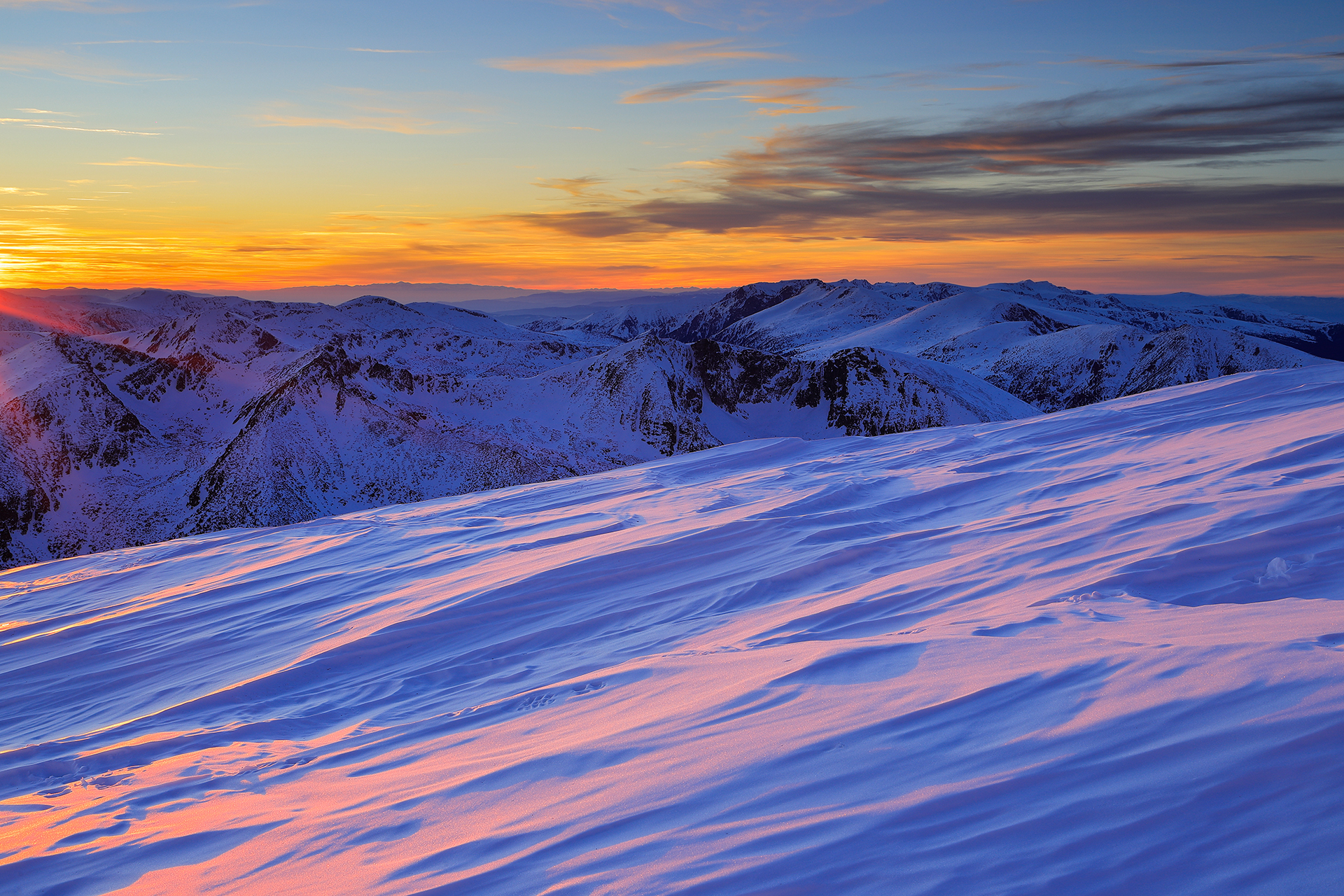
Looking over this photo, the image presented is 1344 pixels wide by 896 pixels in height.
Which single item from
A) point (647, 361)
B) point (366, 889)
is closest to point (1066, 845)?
point (366, 889)

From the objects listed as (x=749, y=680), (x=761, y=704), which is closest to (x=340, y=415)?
(x=749, y=680)

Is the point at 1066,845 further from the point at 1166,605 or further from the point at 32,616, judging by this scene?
the point at 32,616

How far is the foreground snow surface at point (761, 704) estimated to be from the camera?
9.57 feet

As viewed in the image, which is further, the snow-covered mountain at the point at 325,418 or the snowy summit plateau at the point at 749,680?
the snow-covered mountain at the point at 325,418

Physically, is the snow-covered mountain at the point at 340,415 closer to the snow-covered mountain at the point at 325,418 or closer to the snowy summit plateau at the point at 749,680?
the snow-covered mountain at the point at 325,418

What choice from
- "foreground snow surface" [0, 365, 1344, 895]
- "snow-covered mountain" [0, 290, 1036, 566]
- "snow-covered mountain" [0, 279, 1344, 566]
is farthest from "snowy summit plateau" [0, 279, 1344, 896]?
"snow-covered mountain" [0, 279, 1344, 566]

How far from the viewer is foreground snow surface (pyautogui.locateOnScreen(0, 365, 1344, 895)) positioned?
2918 millimetres

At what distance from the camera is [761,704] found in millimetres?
4449

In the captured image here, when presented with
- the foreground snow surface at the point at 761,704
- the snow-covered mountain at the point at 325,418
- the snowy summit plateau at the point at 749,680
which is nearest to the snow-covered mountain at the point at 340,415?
the snow-covered mountain at the point at 325,418

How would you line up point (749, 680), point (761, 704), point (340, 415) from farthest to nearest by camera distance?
point (340, 415) → point (749, 680) → point (761, 704)

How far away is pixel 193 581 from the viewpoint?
11.8 m

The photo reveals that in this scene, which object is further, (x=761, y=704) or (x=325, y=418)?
(x=325, y=418)

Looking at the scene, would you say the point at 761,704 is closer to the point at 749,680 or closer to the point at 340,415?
the point at 749,680

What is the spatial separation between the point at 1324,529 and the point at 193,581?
44.7 ft
